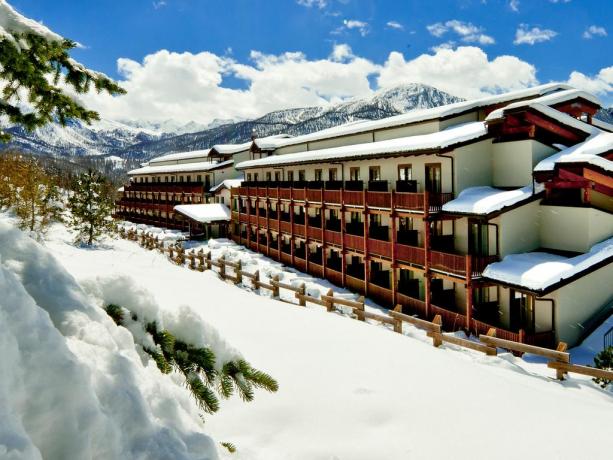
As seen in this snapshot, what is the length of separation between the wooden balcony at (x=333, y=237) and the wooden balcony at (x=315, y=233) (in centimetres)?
88

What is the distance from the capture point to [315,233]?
33.9 meters

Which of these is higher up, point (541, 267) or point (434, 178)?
point (434, 178)

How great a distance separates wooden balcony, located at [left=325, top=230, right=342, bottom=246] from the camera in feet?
102

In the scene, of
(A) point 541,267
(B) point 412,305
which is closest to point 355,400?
(A) point 541,267

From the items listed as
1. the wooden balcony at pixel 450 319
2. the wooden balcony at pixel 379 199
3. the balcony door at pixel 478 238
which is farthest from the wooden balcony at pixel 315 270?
the balcony door at pixel 478 238

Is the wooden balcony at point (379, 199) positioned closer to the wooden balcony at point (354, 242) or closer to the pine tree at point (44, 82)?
the wooden balcony at point (354, 242)

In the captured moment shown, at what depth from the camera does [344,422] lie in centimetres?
786

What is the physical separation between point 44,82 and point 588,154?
831 inches

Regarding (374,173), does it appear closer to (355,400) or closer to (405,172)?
(405,172)

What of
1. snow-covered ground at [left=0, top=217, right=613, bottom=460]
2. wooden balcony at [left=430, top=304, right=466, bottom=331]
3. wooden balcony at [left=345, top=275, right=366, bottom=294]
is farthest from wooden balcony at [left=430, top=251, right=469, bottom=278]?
snow-covered ground at [left=0, top=217, right=613, bottom=460]

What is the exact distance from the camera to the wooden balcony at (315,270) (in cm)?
3338

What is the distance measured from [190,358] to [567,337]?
66.5ft

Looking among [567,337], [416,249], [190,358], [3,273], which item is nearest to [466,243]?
[416,249]

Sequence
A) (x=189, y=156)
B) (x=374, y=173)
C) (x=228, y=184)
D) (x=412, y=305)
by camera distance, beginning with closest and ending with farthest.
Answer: (x=412, y=305), (x=374, y=173), (x=228, y=184), (x=189, y=156)
